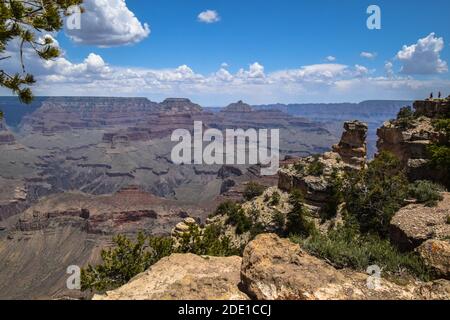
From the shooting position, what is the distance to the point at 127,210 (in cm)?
12112

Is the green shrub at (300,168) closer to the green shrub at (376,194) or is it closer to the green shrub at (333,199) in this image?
the green shrub at (333,199)

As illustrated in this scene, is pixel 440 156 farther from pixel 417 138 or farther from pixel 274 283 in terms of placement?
pixel 274 283

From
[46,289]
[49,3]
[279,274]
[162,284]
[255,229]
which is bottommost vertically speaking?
[46,289]

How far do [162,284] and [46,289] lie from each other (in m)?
82.5

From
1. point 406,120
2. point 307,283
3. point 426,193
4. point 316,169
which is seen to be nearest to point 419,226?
point 426,193

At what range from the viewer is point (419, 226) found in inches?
806

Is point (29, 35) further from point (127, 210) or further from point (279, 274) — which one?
point (127, 210)

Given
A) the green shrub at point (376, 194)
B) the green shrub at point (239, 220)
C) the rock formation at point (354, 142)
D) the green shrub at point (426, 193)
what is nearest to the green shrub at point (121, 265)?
the green shrub at point (376, 194)

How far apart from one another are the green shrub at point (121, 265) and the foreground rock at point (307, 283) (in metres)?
9.75

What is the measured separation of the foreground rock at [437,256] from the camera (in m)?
10.7

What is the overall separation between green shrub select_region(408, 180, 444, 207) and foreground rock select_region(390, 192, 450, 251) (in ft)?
1.82

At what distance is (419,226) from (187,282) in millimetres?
15202
